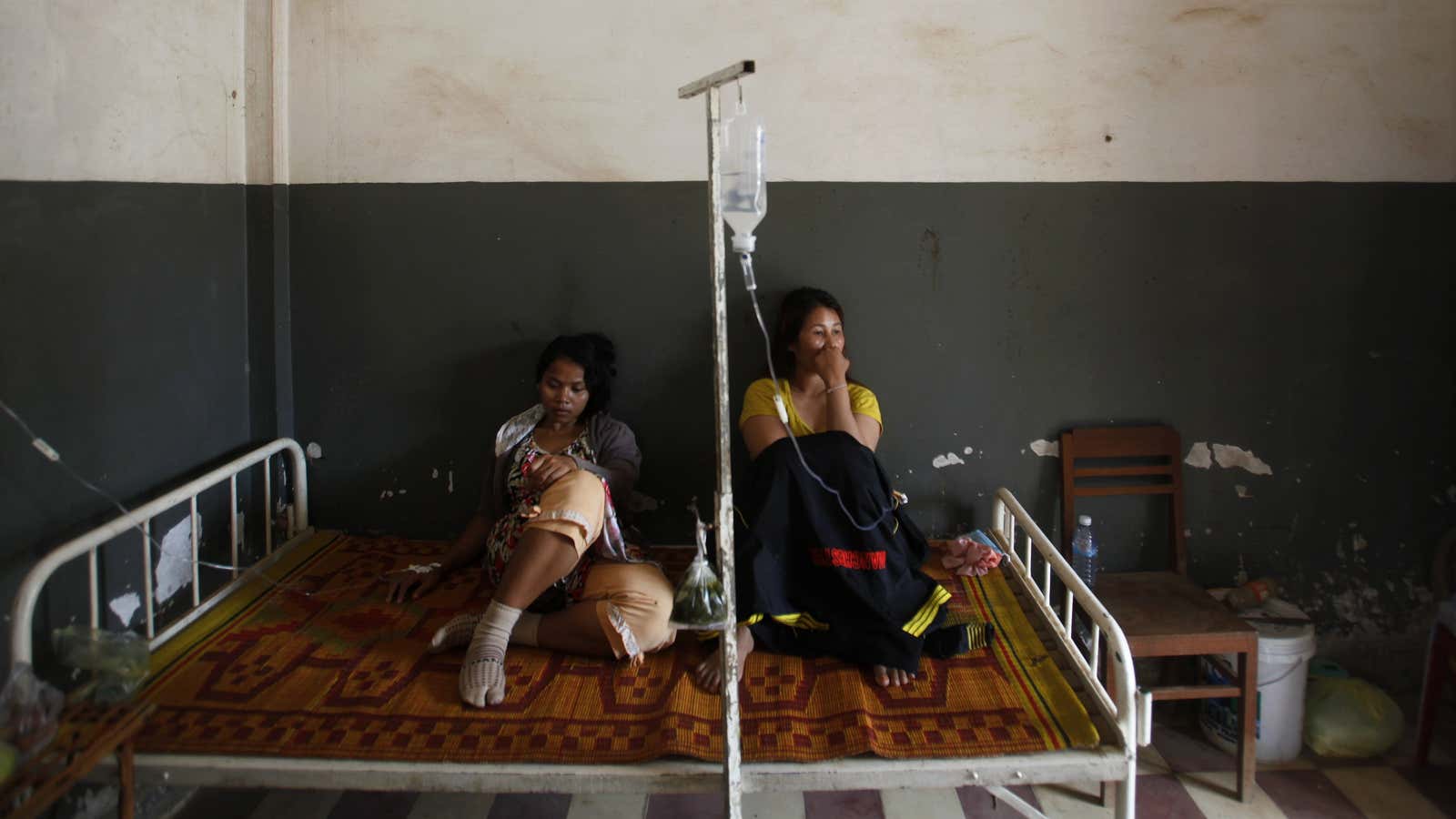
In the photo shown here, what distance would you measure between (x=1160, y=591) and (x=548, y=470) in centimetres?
179

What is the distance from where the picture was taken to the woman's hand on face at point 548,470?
2.49 metres

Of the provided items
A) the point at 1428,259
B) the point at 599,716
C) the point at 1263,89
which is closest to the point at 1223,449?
the point at 1428,259

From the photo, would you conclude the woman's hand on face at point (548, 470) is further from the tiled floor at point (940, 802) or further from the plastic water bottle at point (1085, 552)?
the plastic water bottle at point (1085, 552)

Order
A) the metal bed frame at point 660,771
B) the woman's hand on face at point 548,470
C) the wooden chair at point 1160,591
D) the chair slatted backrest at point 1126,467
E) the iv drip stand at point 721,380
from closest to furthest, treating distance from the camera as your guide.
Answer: the iv drip stand at point 721,380, the metal bed frame at point 660,771, the woman's hand on face at point 548,470, the wooden chair at point 1160,591, the chair slatted backrest at point 1126,467

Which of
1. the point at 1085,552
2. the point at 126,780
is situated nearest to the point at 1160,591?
the point at 1085,552

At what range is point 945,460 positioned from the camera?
3.07m

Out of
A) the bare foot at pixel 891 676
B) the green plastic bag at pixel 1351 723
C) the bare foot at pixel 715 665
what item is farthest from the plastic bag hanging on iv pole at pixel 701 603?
the green plastic bag at pixel 1351 723

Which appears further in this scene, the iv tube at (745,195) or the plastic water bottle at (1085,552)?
the plastic water bottle at (1085,552)

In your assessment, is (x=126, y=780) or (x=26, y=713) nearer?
(x=26, y=713)

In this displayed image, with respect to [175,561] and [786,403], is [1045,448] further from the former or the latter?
[175,561]

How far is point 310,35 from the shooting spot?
2.93m

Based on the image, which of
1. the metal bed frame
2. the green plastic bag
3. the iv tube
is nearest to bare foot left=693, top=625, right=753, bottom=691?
the metal bed frame

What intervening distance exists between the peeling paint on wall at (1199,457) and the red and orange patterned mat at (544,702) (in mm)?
915

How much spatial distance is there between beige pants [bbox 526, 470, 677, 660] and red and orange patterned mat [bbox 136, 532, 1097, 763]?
7 centimetres
